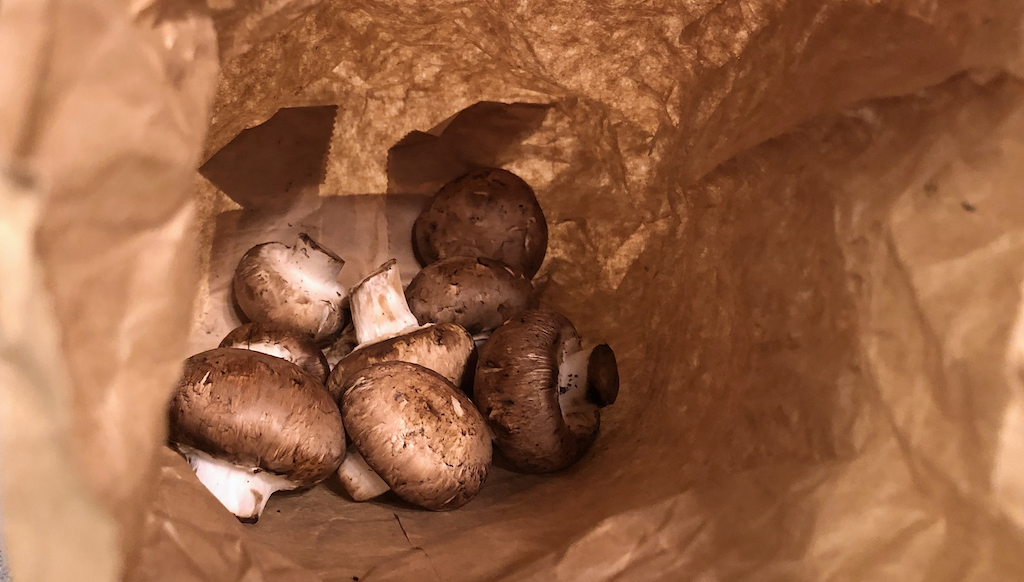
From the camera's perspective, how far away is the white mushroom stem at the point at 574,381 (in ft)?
4.23

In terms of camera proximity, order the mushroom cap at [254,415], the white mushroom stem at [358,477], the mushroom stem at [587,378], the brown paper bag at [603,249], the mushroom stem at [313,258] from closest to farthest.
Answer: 1. the brown paper bag at [603,249]
2. the mushroom cap at [254,415]
3. the white mushroom stem at [358,477]
4. the mushroom stem at [587,378]
5. the mushroom stem at [313,258]

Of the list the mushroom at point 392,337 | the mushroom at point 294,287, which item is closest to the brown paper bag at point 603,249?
the mushroom at point 294,287

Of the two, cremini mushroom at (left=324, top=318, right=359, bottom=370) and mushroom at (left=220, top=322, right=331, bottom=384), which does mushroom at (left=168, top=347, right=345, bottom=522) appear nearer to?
mushroom at (left=220, top=322, right=331, bottom=384)

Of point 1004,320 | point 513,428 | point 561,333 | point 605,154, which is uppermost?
point 1004,320

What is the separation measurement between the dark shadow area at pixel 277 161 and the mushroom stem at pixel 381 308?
31 cm

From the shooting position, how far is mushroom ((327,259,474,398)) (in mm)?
1188

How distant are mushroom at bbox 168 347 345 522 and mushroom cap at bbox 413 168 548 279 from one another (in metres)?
0.51

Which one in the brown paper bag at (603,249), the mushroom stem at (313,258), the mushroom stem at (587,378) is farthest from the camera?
the mushroom stem at (313,258)

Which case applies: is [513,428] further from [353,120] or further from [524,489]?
[353,120]

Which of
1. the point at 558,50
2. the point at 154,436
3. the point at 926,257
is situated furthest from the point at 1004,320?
the point at 558,50

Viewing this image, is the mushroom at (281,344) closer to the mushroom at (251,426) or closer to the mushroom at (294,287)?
the mushroom at (294,287)

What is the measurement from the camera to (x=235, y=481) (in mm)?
1002

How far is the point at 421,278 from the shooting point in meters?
1.38

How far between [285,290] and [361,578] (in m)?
0.65
